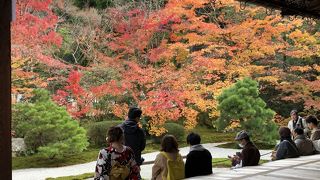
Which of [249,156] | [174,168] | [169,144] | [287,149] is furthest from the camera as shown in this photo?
[287,149]

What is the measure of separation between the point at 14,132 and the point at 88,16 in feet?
13.4

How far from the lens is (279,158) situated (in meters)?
5.40

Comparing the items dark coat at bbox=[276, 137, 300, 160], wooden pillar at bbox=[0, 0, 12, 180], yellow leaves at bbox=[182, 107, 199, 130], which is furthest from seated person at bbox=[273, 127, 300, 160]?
yellow leaves at bbox=[182, 107, 199, 130]

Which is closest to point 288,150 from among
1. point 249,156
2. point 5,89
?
point 249,156

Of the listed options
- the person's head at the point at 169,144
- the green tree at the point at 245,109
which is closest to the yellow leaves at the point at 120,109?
the green tree at the point at 245,109

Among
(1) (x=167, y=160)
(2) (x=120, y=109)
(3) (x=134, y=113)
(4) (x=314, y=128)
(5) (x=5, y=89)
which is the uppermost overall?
(5) (x=5, y=89)

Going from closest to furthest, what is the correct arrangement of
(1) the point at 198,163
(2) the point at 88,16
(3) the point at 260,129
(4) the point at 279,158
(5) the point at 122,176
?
(5) the point at 122,176 → (1) the point at 198,163 → (4) the point at 279,158 → (3) the point at 260,129 → (2) the point at 88,16

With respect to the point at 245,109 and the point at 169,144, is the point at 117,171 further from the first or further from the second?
the point at 245,109

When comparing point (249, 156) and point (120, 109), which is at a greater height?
point (249, 156)

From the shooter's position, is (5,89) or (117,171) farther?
(117,171)

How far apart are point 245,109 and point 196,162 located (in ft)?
23.7

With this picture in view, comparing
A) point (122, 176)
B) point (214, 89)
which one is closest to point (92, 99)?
point (214, 89)

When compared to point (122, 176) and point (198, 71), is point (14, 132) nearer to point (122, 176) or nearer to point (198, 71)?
point (198, 71)

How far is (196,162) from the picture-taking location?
416cm
